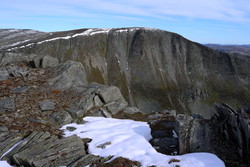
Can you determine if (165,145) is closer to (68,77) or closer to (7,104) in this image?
(7,104)

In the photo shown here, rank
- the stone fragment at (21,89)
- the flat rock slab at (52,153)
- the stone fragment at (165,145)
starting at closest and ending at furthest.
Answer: the flat rock slab at (52,153), the stone fragment at (165,145), the stone fragment at (21,89)

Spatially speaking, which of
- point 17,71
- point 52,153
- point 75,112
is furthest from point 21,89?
point 52,153

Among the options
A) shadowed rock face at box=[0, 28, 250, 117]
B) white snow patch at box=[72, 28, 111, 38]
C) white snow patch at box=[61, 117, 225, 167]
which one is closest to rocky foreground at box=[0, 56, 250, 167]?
white snow patch at box=[61, 117, 225, 167]

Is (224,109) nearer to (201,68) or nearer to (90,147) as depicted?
(90,147)

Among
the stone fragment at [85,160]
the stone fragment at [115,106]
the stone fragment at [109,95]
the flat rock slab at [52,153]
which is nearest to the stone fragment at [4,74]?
the stone fragment at [109,95]

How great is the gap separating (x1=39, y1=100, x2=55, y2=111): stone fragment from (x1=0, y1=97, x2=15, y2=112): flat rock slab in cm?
285

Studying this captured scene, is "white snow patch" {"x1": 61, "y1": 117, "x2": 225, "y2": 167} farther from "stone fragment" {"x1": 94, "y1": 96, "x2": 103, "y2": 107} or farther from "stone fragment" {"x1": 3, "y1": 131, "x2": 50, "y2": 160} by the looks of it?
"stone fragment" {"x1": 94, "y1": 96, "x2": 103, "y2": 107}

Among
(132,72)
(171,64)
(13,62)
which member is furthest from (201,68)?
(13,62)

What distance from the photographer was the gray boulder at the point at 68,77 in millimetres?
29641

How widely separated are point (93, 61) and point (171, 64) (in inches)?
1756

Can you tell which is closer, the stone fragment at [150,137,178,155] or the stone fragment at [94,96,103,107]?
the stone fragment at [150,137,178,155]

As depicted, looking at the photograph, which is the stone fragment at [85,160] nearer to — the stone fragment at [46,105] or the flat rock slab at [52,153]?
the flat rock slab at [52,153]

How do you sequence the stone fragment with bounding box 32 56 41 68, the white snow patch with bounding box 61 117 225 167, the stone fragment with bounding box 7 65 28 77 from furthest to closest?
the stone fragment with bounding box 32 56 41 68 → the stone fragment with bounding box 7 65 28 77 → the white snow patch with bounding box 61 117 225 167

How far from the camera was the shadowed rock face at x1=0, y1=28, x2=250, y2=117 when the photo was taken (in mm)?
113312
